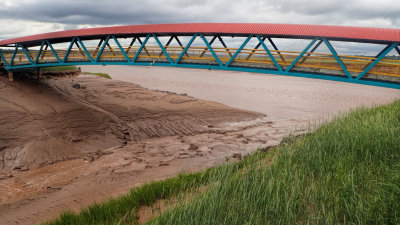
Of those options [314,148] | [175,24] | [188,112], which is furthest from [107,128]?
[314,148]

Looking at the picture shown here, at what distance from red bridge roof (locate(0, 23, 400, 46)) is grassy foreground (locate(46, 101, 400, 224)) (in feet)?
18.1

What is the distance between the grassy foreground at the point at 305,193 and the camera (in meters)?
5.11

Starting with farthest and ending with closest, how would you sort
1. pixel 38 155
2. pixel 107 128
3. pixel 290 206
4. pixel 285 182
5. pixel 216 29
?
pixel 107 128 → pixel 216 29 → pixel 38 155 → pixel 285 182 → pixel 290 206

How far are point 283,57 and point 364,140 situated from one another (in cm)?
715

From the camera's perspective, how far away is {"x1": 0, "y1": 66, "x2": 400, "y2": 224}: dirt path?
34.9 ft

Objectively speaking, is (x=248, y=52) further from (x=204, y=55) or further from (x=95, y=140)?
(x=95, y=140)

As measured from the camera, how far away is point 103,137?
16.8 meters

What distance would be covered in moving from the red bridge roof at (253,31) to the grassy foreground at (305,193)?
5.52 meters

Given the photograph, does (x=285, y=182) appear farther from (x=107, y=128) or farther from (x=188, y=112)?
(x=188, y=112)

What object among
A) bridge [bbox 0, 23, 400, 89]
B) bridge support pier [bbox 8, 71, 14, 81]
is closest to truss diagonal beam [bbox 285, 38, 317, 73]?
bridge [bbox 0, 23, 400, 89]

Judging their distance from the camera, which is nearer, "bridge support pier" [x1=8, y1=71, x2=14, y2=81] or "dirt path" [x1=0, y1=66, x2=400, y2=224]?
"dirt path" [x1=0, y1=66, x2=400, y2=224]

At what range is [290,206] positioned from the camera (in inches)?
202

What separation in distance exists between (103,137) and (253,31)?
10643mm

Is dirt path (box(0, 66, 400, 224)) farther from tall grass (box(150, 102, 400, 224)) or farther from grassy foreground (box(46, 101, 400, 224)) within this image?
tall grass (box(150, 102, 400, 224))
